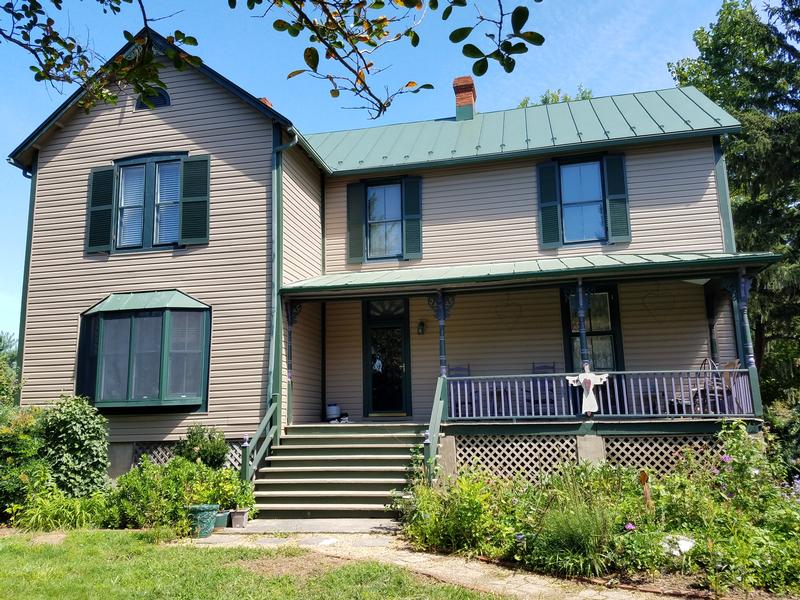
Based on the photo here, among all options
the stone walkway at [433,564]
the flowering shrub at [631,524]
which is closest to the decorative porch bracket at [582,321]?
the flowering shrub at [631,524]

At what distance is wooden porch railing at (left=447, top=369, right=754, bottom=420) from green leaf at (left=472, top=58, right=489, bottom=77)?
7.61m

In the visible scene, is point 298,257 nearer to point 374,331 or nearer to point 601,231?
point 374,331

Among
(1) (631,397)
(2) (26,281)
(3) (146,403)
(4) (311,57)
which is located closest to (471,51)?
(4) (311,57)

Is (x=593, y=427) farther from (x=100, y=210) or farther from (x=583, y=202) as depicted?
(x=100, y=210)

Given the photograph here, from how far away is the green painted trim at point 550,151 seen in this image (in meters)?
12.1

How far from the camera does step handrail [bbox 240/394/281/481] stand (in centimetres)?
1027

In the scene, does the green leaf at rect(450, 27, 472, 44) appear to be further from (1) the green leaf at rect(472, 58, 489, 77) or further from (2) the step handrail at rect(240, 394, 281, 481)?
(2) the step handrail at rect(240, 394, 281, 481)

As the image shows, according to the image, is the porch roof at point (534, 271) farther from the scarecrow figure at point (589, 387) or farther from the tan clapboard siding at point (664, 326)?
the scarecrow figure at point (589, 387)

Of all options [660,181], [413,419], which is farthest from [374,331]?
[660,181]

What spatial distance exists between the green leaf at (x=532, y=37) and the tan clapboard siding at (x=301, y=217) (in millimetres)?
9226

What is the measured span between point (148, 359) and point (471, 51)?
964 cm

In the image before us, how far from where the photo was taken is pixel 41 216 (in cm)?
1291

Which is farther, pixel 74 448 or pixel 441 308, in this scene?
pixel 441 308

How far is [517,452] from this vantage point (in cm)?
1084
